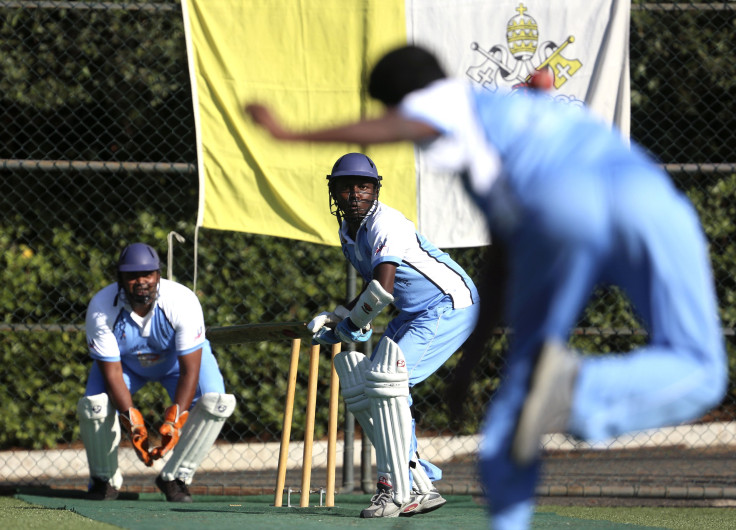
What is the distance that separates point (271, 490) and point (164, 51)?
3.28 metres

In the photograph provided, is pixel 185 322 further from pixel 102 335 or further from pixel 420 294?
pixel 420 294

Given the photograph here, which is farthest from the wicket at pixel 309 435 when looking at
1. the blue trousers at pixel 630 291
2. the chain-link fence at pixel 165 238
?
the blue trousers at pixel 630 291

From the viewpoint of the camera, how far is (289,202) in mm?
6746

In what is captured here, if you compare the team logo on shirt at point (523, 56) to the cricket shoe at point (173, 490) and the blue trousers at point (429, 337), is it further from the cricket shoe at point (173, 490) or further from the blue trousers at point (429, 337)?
the cricket shoe at point (173, 490)

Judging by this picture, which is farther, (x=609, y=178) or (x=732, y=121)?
(x=732, y=121)

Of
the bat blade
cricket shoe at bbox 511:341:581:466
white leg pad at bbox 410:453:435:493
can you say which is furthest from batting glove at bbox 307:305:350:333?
cricket shoe at bbox 511:341:581:466

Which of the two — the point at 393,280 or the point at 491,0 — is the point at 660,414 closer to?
the point at 393,280

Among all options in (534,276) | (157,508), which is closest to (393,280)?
(157,508)

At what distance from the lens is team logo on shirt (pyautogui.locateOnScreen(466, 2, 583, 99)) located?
6801mm

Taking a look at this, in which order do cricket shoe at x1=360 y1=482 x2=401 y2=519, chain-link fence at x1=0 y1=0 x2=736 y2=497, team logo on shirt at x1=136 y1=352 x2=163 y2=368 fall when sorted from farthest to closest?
1. chain-link fence at x1=0 y1=0 x2=736 y2=497
2. team logo on shirt at x1=136 y1=352 x2=163 y2=368
3. cricket shoe at x1=360 y1=482 x2=401 y2=519

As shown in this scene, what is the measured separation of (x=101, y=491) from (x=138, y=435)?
→ 625 mm

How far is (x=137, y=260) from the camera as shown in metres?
6.02

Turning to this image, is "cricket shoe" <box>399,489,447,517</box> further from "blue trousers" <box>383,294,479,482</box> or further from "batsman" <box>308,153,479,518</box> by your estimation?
"blue trousers" <box>383,294,479,482</box>

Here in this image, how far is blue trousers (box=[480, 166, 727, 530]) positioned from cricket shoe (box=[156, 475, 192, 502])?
3862 mm
